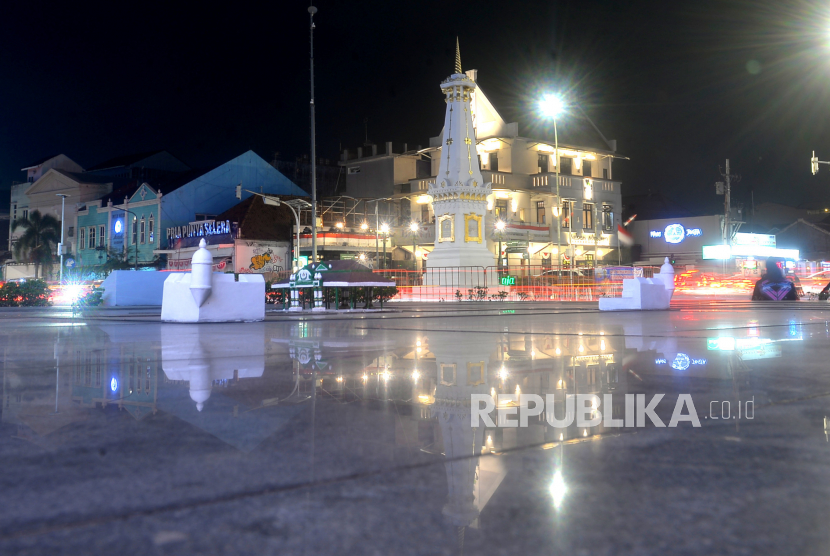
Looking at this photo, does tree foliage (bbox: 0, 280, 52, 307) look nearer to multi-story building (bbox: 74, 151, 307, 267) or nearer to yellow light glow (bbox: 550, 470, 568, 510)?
multi-story building (bbox: 74, 151, 307, 267)

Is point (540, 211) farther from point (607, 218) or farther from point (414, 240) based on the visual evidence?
point (414, 240)

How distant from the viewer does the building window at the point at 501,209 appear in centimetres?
5209

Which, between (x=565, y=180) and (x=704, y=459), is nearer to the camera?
(x=704, y=459)

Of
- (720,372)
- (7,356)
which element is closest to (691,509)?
(720,372)

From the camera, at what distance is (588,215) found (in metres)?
57.0

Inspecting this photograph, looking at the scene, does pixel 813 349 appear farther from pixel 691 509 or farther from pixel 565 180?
pixel 565 180

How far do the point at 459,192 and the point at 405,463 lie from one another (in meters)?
33.6

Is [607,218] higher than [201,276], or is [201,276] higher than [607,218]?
[607,218]

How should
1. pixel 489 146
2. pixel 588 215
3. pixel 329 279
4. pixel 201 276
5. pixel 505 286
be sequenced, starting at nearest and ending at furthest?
pixel 201 276 < pixel 329 279 < pixel 505 286 < pixel 489 146 < pixel 588 215

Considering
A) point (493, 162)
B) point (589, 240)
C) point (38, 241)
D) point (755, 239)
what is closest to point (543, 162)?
point (493, 162)

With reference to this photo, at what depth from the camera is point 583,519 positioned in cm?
199

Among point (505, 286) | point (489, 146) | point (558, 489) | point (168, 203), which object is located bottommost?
point (558, 489)

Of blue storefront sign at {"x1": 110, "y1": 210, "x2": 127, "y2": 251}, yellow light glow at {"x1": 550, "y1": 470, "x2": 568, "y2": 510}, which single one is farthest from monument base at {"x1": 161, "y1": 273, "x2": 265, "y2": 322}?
blue storefront sign at {"x1": 110, "y1": 210, "x2": 127, "y2": 251}

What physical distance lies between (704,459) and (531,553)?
1.17 metres
